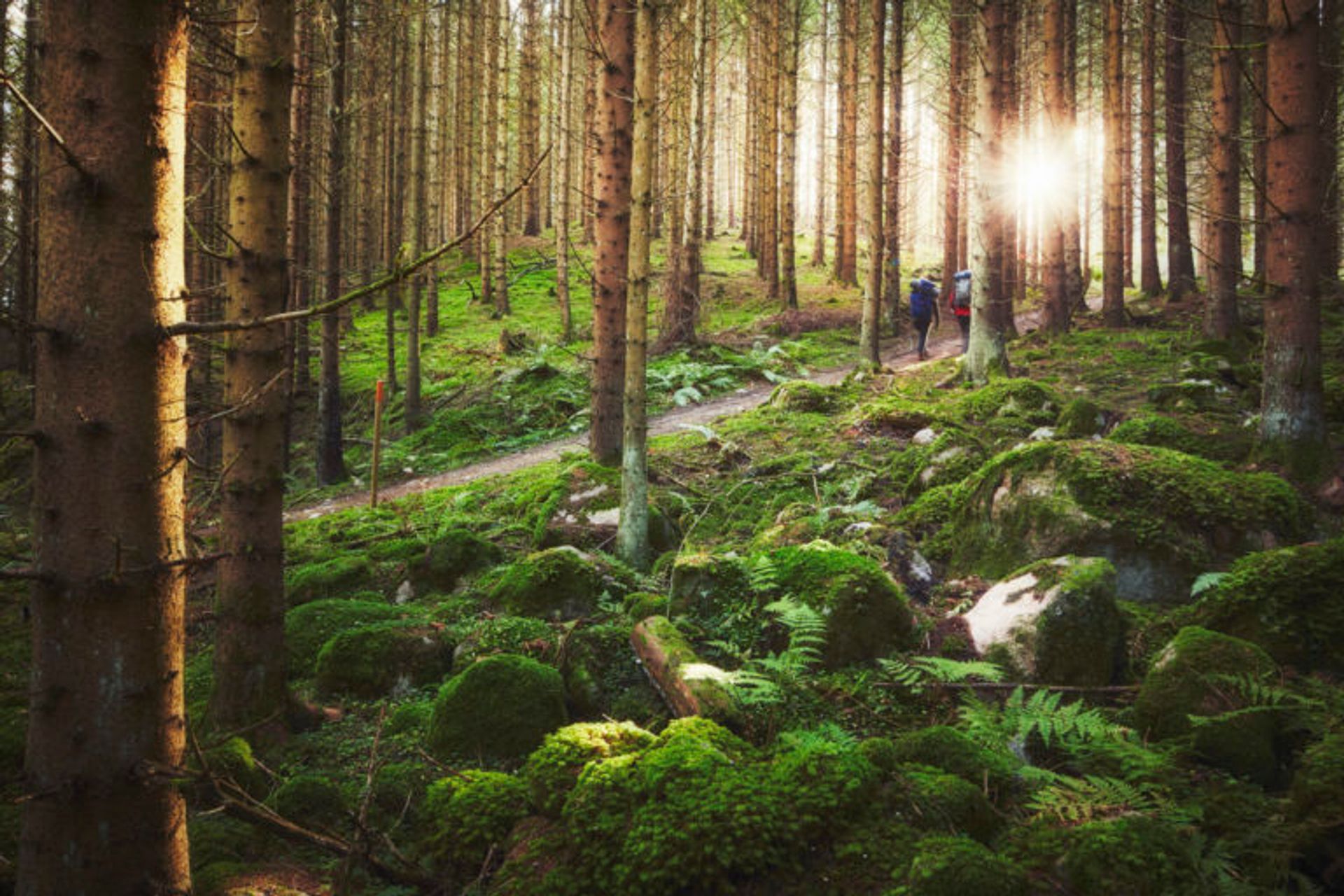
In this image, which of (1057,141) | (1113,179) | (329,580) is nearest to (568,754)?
(329,580)

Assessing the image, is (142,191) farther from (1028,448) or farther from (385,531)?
(385,531)

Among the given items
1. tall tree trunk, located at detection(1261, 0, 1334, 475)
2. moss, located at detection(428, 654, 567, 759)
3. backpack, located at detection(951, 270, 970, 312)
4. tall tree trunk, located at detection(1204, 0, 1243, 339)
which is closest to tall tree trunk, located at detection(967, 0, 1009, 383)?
tall tree trunk, located at detection(1204, 0, 1243, 339)

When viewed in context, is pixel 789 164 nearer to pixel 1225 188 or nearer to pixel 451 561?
pixel 1225 188

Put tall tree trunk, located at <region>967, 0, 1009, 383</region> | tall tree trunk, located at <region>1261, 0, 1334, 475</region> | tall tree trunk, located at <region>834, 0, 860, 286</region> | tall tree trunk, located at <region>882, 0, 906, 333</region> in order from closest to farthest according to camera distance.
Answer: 1. tall tree trunk, located at <region>1261, 0, 1334, 475</region>
2. tall tree trunk, located at <region>967, 0, 1009, 383</region>
3. tall tree trunk, located at <region>882, 0, 906, 333</region>
4. tall tree trunk, located at <region>834, 0, 860, 286</region>

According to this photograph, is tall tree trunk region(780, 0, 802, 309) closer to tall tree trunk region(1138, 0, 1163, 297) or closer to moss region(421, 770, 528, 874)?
tall tree trunk region(1138, 0, 1163, 297)

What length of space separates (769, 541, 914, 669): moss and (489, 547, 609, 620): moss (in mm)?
1676

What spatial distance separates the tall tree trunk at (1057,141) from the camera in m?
14.8

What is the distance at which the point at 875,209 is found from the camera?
46.4ft

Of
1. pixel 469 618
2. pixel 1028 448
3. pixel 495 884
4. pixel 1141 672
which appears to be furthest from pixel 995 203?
pixel 495 884

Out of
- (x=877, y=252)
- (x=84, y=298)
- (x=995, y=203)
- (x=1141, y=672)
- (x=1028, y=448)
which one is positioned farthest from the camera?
(x=877, y=252)

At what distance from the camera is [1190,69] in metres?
20.2

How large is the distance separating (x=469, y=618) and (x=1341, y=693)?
17.3 ft

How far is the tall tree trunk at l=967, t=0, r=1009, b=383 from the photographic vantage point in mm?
10672

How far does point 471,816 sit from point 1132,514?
4572 millimetres
